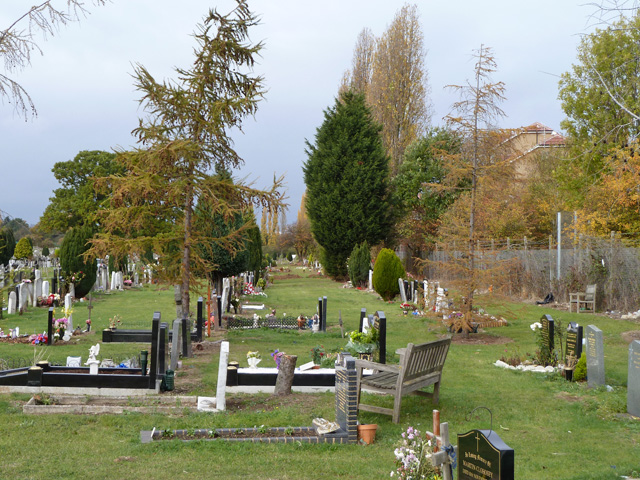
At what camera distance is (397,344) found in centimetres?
1527

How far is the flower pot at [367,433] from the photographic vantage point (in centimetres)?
739

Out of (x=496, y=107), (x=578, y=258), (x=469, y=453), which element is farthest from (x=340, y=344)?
(x=578, y=258)

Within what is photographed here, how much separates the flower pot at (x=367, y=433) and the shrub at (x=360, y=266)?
28.2m

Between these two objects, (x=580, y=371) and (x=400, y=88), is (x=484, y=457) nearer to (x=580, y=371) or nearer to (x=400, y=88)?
(x=580, y=371)

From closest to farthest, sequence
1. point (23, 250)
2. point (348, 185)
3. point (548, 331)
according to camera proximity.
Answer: point (548, 331)
point (348, 185)
point (23, 250)

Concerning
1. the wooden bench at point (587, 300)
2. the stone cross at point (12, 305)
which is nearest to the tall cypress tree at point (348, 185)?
the wooden bench at point (587, 300)

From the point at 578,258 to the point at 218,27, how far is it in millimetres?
15984

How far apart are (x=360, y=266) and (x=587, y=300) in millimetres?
16032

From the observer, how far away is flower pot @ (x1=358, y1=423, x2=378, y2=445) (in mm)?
7395

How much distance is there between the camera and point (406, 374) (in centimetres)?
851

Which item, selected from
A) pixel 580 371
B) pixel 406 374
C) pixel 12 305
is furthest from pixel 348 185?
pixel 406 374

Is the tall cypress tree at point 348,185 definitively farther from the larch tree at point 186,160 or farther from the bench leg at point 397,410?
the bench leg at point 397,410

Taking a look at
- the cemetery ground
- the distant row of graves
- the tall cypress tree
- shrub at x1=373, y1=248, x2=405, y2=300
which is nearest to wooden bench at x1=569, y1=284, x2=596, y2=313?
the cemetery ground

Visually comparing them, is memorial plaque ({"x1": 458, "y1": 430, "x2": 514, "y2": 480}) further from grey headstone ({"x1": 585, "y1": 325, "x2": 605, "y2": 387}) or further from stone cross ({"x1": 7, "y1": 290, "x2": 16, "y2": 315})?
stone cross ({"x1": 7, "y1": 290, "x2": 16, "y2": 315})
